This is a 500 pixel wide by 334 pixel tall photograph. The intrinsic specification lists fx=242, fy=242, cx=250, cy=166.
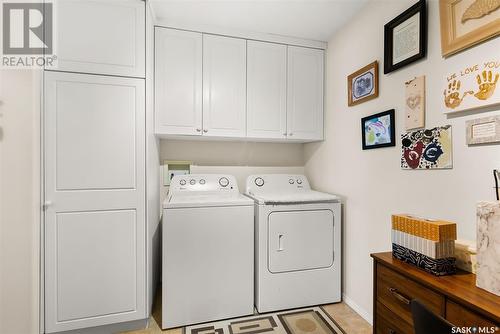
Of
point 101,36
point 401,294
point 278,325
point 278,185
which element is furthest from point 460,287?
point 101,36

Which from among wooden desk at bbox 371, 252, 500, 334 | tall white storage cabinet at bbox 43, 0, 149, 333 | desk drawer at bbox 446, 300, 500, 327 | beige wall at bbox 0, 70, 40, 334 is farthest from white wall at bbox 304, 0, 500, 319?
beige wall at bbox 0, 70, 40, 334

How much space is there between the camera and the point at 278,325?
73.9 inches

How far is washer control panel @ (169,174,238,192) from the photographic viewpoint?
2.31 m

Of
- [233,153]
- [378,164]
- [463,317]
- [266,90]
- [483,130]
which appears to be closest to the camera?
[463,317]

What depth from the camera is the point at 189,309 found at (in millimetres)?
1877

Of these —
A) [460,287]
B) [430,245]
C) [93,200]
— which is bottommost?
[460,287]

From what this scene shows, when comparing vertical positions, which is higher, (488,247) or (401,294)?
(488,247)

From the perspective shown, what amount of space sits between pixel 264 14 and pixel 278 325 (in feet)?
8.26

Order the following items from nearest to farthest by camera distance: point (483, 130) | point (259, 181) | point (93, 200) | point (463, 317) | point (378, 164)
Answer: point (463, 317) → point (483, 130) → point (93, 200) → point (378, 164) → point (259, 181)

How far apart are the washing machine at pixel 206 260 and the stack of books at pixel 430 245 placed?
1098 mm

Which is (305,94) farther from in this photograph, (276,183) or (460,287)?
(460,287)

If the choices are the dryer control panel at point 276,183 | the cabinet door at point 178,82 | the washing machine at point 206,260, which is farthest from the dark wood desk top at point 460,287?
the cabinet door at point 178,82

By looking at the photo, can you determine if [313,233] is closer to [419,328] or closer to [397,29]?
[419,328]

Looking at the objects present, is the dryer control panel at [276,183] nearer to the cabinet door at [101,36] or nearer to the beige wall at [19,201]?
the cabinet door at [101,36]
